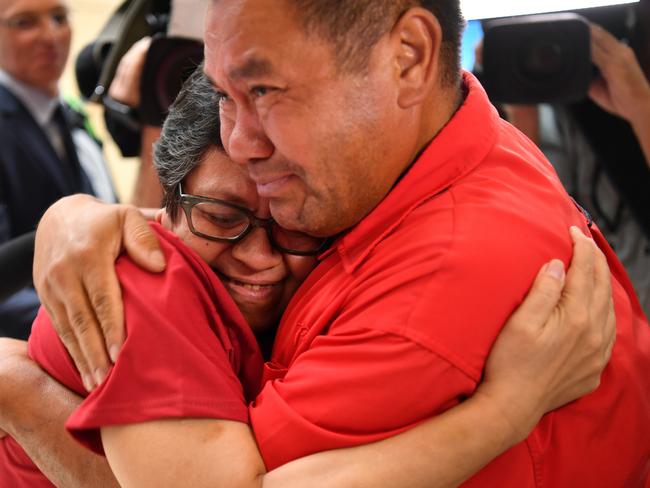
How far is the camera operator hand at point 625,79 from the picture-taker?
1822 mm

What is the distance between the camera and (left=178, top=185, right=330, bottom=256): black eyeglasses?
1220 mm

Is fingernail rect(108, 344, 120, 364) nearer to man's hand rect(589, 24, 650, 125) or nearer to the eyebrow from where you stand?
the eyebrow

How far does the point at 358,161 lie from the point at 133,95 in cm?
123

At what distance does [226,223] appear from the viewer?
4.04 feet

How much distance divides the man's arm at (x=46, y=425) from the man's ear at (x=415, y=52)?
1.99ft

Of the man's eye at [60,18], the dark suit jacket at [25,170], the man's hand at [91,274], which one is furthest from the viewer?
the man's eye at [60,18]

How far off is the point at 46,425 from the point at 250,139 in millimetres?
484

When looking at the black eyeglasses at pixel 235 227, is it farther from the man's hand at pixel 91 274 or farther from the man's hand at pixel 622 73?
the man's hand at pixel 622 73

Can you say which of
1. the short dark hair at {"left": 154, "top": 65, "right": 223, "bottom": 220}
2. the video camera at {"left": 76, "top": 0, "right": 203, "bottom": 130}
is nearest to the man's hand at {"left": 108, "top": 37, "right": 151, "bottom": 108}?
the video camera at {"left": 76, "top": 0, "right": 203, "bottom": 130}

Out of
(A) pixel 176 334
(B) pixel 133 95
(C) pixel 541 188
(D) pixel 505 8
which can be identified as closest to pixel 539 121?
(D) pixel 505 8

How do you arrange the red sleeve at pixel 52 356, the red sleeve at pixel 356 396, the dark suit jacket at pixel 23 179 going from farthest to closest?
the dark suit jacket at pixel 23 179 < the red sleeve at pixel 52 356 < the red sleeve at pixel 356 396

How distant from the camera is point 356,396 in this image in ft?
3.08

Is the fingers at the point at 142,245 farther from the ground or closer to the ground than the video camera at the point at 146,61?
farther from the ground

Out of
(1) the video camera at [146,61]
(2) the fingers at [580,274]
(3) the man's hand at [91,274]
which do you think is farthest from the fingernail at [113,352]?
(1) the video camera at [146,61]
